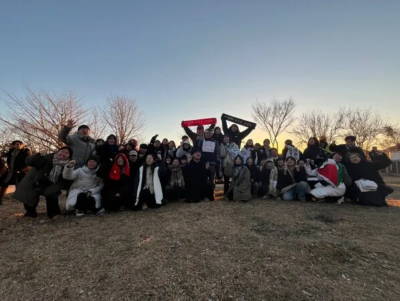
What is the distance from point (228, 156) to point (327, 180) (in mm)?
3014

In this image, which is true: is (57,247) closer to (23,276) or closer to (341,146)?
(23,276)

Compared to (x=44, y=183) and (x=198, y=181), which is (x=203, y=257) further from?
(x=44, y=183)

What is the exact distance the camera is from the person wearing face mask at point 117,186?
5598 millimetres

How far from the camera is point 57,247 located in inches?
141

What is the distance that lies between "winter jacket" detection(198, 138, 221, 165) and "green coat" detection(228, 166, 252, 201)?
1034 mm

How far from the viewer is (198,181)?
6773 millimetres

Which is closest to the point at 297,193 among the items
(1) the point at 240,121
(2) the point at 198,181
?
(2) the point at 198,181

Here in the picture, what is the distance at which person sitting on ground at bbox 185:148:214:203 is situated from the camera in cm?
665

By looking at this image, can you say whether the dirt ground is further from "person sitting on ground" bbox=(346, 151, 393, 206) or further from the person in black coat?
the person in black coat

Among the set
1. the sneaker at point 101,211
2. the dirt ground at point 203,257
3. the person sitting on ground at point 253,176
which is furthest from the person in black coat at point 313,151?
the sneaker at point 101,211

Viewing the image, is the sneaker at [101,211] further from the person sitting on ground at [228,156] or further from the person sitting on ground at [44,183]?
the person sitting on ground at [228,156]

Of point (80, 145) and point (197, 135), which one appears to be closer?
point (80, 145)

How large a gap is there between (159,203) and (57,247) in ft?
8.59

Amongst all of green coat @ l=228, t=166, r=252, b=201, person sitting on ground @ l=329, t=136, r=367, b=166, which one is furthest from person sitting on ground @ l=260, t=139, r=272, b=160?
person sitting on ground @ l=329, t=136, r=367, b=166
